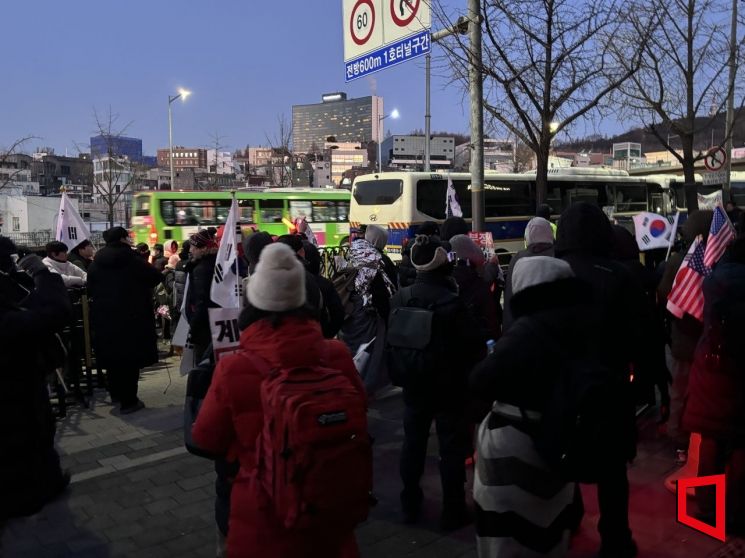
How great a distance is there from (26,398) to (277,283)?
→ 1.62m

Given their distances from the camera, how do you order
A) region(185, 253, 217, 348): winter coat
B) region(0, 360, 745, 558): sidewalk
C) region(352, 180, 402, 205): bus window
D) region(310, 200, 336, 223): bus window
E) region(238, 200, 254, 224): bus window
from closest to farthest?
1. region(0, 360, 745, 558): sidewalk
2. region(185, 253, 217, 348): winter coat
3. region(352, 180, 402, 205): bus window
4. region(238, 200, 254, 224): bus window
5. region(310, 200, 336, 223): bus window

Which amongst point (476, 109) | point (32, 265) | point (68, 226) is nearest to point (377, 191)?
point (476, 109)

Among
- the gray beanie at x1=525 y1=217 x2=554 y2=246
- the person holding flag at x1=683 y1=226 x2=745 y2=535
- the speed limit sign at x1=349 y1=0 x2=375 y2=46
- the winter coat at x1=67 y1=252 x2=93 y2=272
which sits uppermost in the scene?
the speed limit sign at x1=349 y1=0 x2=375 y2=46

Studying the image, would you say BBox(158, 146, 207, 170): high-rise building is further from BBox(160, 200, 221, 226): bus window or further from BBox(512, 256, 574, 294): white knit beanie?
BBox(512, 256, 574, 294): white knit beanie

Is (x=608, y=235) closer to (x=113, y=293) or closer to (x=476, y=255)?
(x=476, y=255)

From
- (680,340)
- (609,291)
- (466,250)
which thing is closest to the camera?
(609,291)

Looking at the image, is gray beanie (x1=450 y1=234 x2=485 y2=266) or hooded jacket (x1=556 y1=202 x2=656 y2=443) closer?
hooded jacket (x1=556 y1=202 x2=656 y2=443)

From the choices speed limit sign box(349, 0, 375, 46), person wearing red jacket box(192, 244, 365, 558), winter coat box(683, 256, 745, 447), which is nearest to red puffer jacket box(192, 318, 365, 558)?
person wearing red jacket box(192, 244, 365, 558)

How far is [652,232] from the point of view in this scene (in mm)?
6758

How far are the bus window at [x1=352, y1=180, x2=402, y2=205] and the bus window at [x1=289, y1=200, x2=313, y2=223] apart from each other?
533 centimetres

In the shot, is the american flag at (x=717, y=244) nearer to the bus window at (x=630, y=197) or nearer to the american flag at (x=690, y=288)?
the american flag at (x=690, y=288)

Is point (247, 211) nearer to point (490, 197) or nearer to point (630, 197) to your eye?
point (490, 197)

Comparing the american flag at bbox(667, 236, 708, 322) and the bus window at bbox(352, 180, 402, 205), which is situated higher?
the bus window at bbox(352, 180, 402, 205)

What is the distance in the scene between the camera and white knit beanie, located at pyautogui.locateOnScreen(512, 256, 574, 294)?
2.69m
